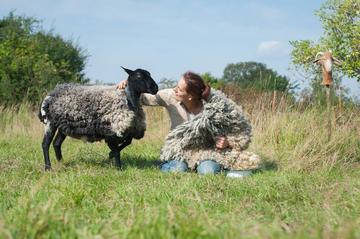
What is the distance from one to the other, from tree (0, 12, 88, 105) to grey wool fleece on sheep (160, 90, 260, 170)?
9.79 m

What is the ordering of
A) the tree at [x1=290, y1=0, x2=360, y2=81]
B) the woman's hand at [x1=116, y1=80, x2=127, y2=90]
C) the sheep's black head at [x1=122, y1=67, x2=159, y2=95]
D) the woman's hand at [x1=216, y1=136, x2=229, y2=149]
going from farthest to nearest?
the tree at [x1=290, y1=0, x2=360, y2=81] < the woman's hand at [x1=116, y1=80, x2=127, y2=90] < the woman's hand at [x1=216, y1=136, x2=229, y2=149] < the sheep's black head at [x1=122, y1=67, x2=159, y2=95]

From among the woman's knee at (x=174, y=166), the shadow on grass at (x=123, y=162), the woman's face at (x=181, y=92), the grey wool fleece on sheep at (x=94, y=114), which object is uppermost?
the woman's face at (x=181, y=92)

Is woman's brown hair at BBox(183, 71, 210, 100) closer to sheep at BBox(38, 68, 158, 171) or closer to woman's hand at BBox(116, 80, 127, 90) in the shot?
sheep at BBox(38, 68, 158, 171)

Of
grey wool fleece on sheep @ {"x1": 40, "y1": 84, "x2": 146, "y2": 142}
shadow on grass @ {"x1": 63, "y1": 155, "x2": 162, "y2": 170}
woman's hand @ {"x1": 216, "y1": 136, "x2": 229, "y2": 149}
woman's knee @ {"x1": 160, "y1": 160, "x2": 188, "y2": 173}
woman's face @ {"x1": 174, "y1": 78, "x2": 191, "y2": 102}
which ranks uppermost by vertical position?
woman's face @ {"x1": 174, "y1": 78, "x2": 191, "y2": 102}

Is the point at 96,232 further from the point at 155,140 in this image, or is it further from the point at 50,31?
the point at 50,31

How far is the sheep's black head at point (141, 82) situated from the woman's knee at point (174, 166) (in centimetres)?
89

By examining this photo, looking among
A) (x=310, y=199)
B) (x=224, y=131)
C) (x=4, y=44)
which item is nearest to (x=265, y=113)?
(x=224, y=131)

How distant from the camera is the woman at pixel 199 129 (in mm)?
6352

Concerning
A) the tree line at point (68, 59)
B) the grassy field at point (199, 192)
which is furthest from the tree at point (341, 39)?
the grassy field at point (199, 192)

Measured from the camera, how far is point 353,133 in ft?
24.6

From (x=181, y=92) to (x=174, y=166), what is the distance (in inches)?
35.8

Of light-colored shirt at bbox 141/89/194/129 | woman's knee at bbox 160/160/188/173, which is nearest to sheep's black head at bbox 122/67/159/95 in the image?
light-colored shirt at bbox 141/89/194/129

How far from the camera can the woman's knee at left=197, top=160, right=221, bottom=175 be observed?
239 inches

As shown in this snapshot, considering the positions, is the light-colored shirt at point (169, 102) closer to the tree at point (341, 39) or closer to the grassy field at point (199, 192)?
the grassy field at point (199, 192)
